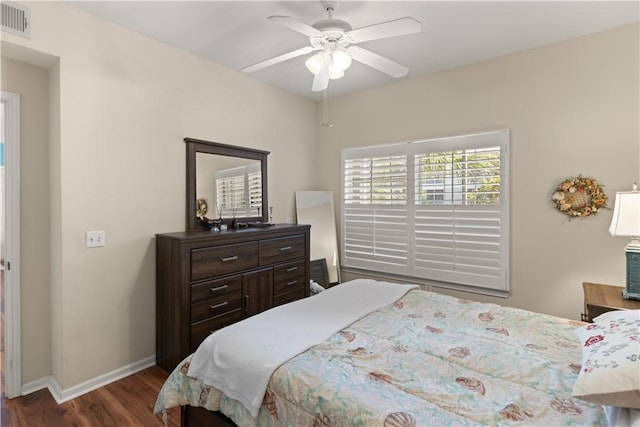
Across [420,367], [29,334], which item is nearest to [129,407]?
[29,334]

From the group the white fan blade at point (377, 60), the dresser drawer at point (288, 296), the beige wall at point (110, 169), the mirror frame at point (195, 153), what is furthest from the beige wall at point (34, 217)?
the white fan blade at point (377, 60)

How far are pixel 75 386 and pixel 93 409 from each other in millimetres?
274

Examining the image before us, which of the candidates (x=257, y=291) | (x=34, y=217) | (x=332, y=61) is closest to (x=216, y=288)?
(x=257, y=291)

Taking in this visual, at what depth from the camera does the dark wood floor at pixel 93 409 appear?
2.06 m

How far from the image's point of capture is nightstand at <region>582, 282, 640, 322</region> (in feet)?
6.68

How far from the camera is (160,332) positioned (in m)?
2.72

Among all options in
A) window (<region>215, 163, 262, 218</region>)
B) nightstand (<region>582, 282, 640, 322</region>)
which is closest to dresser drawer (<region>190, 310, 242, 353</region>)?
window (<region>215, 163, 262, 218</region>)

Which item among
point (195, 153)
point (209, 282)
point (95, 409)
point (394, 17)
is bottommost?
point (95, 409)

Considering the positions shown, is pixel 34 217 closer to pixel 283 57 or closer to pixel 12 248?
pixel 12 248

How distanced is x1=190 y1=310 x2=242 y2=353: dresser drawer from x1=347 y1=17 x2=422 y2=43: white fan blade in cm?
225

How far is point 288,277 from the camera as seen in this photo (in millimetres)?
3314

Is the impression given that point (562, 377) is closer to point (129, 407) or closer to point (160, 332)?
point (129, 407)

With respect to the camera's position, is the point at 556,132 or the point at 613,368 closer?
the point at 613,368

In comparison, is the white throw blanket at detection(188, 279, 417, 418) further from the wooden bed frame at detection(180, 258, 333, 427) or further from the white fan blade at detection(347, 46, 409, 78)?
the white fan blade at detection(347, 46, 409, 78)
